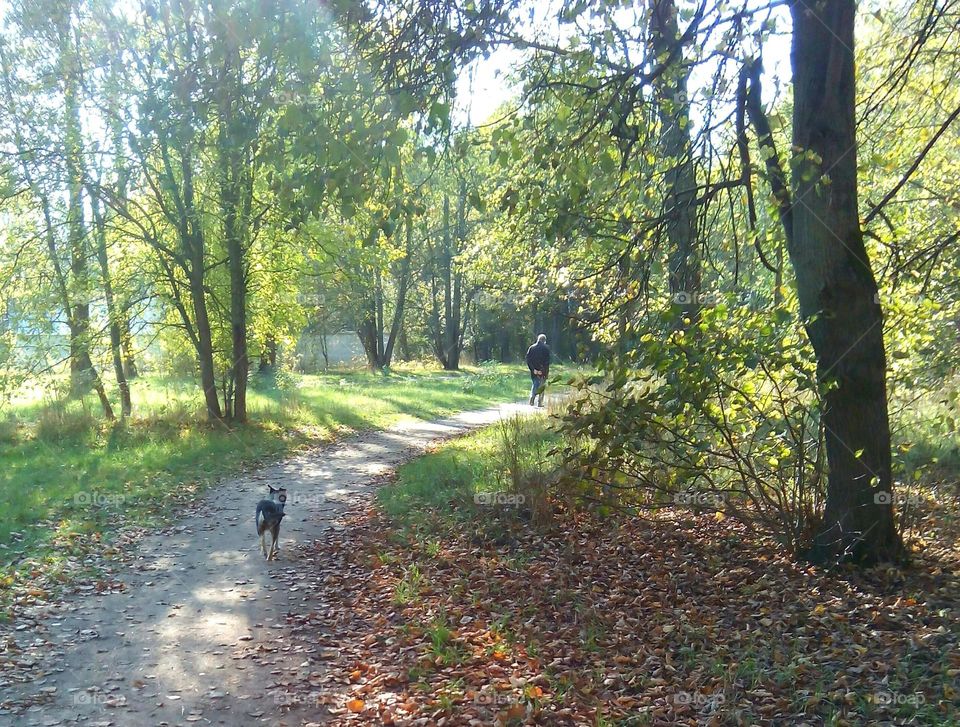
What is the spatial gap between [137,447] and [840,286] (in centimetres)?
1343

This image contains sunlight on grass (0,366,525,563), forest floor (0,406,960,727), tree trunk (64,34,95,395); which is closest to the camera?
forest floor (0,406,960,727)

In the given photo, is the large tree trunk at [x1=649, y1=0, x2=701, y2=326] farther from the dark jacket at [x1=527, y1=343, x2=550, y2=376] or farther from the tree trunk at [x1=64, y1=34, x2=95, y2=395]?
the dark jacket at [x1=527, y1=343, x2=550, y2=376]

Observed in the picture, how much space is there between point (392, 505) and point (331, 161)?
22.6ft

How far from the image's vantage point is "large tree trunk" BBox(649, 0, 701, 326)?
23.1 ft

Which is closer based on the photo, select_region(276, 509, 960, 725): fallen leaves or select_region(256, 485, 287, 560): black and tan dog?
select_region(276, 509, 960, 725): fallen leaves

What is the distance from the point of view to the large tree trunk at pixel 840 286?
257 inches

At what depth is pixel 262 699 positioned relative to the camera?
557cm

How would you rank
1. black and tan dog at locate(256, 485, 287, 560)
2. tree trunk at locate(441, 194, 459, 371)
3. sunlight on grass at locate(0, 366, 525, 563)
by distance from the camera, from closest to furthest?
1. black and tan dog at locate(256, 485, 287, 560)
2. sunlight on grass at locate(0, 366, 525, 563)
3. tree trunk at locate(441, 194, 459, 371)

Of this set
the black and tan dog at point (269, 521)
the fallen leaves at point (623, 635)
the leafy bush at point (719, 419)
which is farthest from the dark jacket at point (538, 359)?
the leafy bush at point (719, 419)

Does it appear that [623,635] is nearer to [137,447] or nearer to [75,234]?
[137,447]

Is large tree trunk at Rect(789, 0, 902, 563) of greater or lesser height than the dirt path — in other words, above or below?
above

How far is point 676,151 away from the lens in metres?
9.15

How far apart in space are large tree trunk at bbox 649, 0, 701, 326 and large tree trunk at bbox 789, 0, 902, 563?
1.06m

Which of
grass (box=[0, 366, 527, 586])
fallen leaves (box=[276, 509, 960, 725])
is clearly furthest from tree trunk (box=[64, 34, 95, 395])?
fallen leaves (box=[276, 509, 960, 725])
